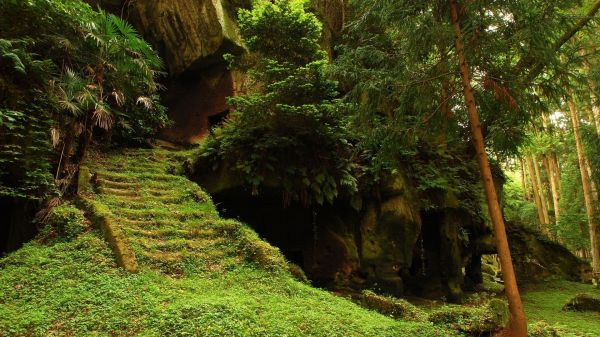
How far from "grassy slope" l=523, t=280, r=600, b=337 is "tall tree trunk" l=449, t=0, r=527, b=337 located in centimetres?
279

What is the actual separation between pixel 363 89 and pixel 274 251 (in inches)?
140

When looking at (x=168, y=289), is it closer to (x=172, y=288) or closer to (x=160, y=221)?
(x=172, y=288)

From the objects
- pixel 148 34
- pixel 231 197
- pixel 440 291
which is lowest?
pixel 440 291

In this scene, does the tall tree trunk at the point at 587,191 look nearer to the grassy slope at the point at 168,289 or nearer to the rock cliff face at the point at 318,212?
the rock cliff face at the point at 318,212

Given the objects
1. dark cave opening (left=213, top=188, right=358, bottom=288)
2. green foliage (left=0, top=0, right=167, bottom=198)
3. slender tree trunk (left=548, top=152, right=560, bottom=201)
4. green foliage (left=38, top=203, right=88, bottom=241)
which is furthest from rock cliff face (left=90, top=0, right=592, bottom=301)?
slender tree trunk (left=548, top=152, right=560, bottom=201)

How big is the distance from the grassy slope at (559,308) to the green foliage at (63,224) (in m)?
9.45

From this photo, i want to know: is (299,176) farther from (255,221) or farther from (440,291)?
(440,291)

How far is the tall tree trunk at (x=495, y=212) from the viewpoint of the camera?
541cm

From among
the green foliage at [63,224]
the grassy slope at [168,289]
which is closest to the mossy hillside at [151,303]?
the grassy slope at [168,289]

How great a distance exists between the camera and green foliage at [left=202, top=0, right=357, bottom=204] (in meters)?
8.72

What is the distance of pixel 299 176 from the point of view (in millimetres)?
9430

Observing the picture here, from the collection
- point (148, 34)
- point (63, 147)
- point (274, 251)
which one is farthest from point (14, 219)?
point (148, 34)

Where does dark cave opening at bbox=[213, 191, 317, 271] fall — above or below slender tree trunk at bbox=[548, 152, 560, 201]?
below

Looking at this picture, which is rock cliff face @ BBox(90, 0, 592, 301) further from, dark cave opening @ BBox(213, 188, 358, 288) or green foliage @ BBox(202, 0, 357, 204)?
green foliage @ BBox(202, 0, 357, 204)
